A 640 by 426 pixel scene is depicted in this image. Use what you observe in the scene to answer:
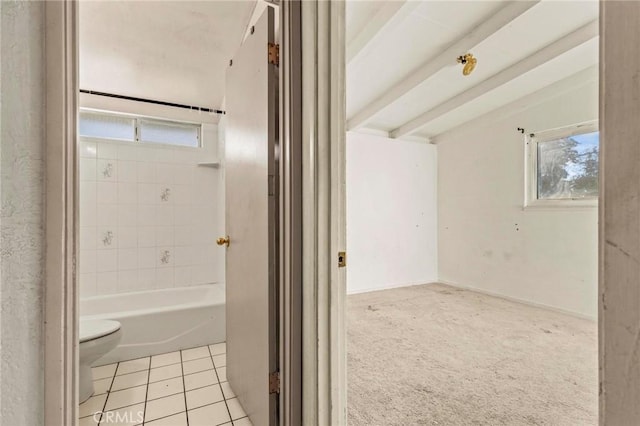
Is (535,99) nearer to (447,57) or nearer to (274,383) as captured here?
(447,57)

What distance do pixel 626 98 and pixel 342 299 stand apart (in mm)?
948

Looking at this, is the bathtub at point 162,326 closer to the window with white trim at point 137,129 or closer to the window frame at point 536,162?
the window with white trim at point 137,129

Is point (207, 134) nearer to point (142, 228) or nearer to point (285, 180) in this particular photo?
point (142, 228)

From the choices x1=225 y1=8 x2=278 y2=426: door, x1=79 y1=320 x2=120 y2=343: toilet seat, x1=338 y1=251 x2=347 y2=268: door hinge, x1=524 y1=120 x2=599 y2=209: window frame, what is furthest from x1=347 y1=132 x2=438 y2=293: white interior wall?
x1=338 y1=251 x2=347 y2=268: door hinge

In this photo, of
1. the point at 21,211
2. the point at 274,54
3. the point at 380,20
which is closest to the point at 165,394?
the point at 21,211

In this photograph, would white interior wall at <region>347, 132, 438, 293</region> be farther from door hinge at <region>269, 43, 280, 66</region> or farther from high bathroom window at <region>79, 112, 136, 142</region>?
door hinge at <region>269, 43, 280, 66</region>

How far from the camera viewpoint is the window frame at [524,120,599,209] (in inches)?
123

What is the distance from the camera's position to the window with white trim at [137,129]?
9.45ft

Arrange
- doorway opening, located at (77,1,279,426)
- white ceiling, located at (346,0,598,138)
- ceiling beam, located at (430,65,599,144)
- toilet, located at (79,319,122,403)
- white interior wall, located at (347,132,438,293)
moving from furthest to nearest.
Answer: white interior wall, located at (347,132,438,293)
ceiling beam, located at (430,65,599,144)
white ceiling, located at (346,0,598,138)
toilet, located at (79,319,122,403)
doorway opening, located at (77,1,279,426)

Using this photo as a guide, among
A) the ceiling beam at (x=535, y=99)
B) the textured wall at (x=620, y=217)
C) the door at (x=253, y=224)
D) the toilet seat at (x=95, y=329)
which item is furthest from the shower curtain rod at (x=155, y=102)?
the ceiling beam at (x=535, y=99)

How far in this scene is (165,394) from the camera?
1732 mm

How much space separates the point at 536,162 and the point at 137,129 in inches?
179

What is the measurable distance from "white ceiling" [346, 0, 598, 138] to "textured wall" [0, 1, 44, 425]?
7.11ft

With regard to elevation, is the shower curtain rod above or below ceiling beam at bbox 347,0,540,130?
below
